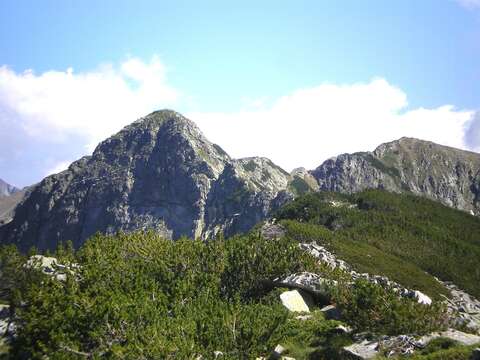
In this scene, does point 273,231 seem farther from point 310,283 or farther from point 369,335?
point 369,335

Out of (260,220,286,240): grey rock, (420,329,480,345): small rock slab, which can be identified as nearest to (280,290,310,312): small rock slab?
(420,329,480,345): small rock slab

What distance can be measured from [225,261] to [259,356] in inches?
781

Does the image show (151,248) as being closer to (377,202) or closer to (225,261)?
(225,261)

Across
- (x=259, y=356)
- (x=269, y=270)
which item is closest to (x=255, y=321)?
(x=259, y=356)

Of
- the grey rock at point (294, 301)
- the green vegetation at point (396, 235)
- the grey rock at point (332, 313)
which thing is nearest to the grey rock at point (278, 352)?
the grey rock at point (332, 313)

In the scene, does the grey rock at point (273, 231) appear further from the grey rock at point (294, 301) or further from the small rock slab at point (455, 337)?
the small rock slab at point (455, 337)

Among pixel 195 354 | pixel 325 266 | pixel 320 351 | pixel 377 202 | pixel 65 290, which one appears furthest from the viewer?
pixel 377 202

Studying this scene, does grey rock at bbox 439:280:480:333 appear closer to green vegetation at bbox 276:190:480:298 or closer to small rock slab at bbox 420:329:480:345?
green vegetation at bbox 276:190:480:298

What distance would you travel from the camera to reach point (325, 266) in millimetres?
45594

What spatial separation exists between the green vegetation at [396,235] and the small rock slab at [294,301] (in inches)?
1802

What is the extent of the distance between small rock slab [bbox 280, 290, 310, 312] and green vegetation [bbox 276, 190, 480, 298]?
45.8 metres

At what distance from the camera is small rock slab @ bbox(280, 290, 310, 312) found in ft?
117

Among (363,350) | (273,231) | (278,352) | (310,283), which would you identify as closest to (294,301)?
(310,283)

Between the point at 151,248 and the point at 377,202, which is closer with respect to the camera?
the point at 151,248
